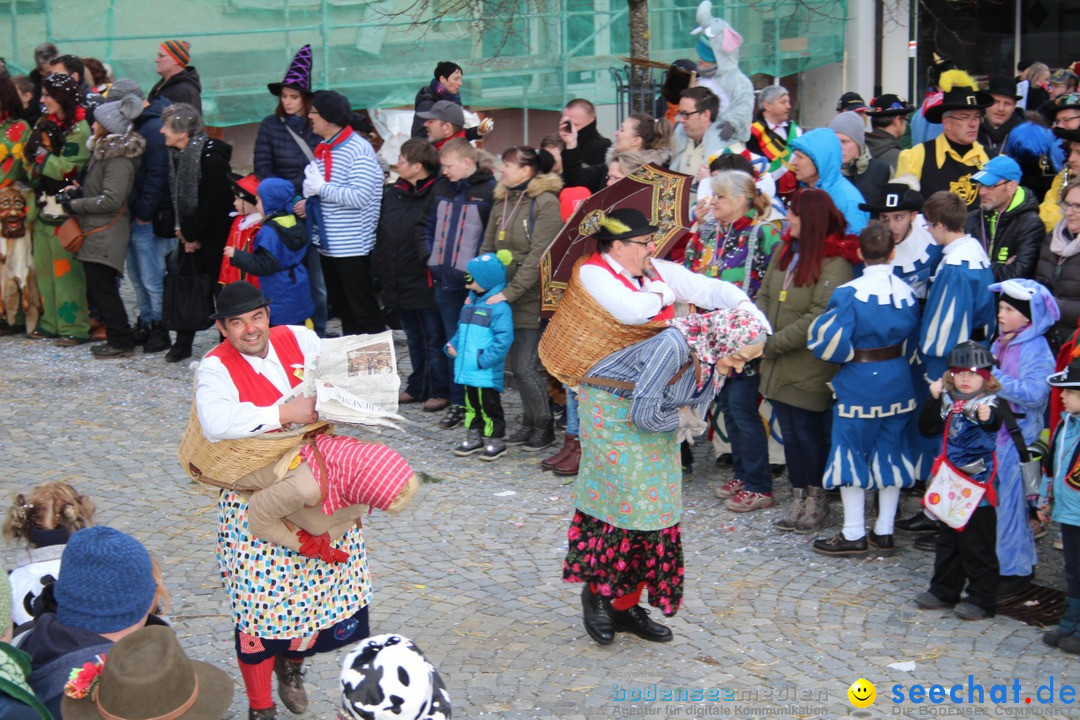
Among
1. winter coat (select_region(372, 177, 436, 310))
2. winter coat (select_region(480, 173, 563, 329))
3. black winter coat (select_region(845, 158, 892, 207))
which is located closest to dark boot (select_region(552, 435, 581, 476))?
winter coat (select_region(480, 173, 563, 329))

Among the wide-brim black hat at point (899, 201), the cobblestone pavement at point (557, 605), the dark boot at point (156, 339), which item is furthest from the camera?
the dark boot at point (156, 339)

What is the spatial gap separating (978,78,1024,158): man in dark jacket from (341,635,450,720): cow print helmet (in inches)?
302

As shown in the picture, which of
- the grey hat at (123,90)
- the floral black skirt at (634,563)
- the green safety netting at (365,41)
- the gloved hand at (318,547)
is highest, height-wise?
the green safety netting at (365,41)

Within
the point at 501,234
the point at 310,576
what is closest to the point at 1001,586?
the point at 310,576

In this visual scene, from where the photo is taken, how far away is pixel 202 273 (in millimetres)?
10602

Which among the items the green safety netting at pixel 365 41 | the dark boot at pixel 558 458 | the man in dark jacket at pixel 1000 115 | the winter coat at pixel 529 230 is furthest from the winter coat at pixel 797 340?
the green safety netting at pixel 365 41

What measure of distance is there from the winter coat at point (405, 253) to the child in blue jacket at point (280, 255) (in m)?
0.63

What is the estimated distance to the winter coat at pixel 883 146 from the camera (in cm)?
1007

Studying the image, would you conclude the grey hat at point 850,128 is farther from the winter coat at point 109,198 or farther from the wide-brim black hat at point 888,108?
the winter coat at point 109,198

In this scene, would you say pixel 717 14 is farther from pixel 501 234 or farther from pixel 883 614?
pixel 883 614

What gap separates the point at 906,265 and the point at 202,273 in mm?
5993

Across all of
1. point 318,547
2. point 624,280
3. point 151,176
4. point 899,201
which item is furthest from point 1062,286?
point 151,176

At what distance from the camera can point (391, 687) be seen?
3.19 meters

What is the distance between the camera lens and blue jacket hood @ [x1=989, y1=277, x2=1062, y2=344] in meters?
6.18
